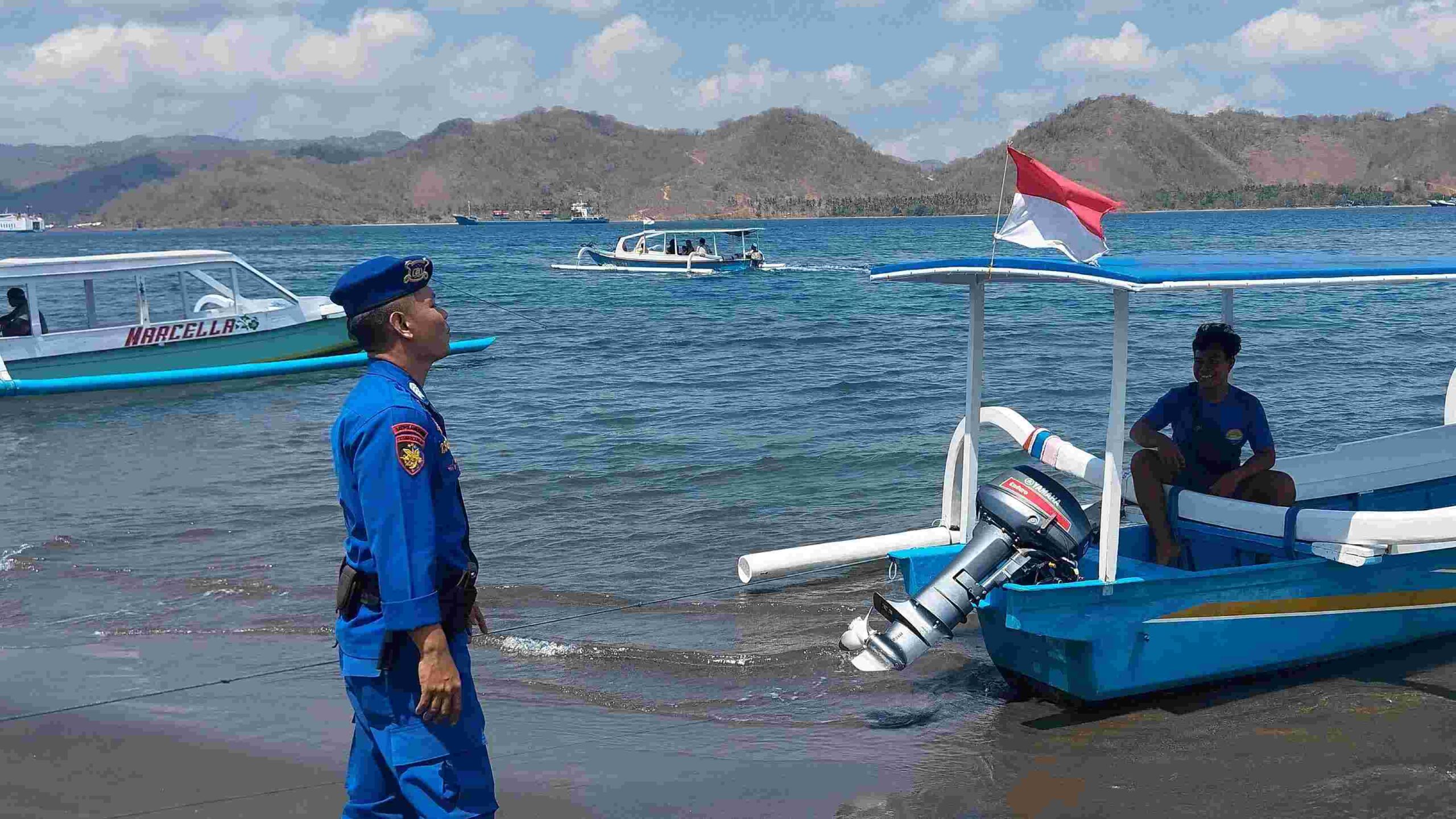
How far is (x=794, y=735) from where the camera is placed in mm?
5953

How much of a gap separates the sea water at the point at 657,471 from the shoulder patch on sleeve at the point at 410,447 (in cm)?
345

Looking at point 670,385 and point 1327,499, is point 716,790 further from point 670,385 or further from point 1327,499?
point 670,385

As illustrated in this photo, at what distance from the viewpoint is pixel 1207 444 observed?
6762mm

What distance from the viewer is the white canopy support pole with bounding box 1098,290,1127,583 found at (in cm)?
554

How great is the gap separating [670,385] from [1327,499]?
1271 centimetres

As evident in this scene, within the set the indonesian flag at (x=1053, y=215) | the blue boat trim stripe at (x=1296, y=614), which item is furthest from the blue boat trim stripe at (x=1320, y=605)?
the indonesian flag at (x=1053, y=215)

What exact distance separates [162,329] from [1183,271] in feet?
58.0

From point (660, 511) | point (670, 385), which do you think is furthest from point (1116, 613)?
point (670, 385)

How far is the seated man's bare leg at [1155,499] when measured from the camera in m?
6.59

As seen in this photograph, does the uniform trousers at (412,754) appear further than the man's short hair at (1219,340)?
No

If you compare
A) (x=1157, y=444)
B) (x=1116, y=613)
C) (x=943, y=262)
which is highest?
(x=943, y=262)

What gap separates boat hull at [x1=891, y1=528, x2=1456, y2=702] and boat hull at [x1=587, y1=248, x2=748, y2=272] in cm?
4096

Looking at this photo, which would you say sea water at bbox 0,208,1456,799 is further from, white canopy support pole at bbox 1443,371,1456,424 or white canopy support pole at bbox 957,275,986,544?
white canopy support pole at bbox 1443,371,1456,424

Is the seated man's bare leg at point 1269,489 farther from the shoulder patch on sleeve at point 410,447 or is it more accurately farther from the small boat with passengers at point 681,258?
the small boat with passengers at point 681,258
